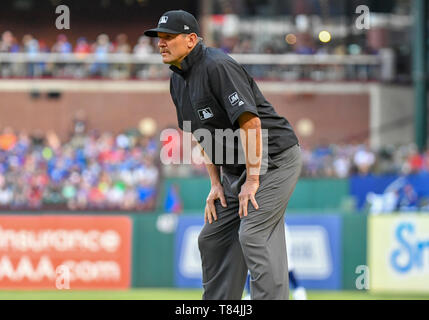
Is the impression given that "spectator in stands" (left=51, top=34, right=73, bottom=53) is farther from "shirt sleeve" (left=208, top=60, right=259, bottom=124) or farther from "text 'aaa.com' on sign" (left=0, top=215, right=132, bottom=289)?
"shirt sleeve" (left=208, top=60, right=259, bottom=124)

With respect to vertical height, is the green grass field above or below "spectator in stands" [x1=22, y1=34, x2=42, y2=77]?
below

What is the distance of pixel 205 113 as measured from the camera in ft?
17.6

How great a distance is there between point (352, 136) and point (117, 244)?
16.4 m

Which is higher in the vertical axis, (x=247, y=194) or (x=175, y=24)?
(x=175, y=24)

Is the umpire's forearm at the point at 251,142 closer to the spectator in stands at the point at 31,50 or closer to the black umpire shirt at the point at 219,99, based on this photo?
the black umpire shirt at the point at 219,99

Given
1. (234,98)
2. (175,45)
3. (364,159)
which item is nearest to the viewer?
(234,98)

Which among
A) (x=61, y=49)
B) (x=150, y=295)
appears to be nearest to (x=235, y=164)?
(x=150, y=295)

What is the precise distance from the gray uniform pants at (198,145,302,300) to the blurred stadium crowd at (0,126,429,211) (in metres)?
8.48

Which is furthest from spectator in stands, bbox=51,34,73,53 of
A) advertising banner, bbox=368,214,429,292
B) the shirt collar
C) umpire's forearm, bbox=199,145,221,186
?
the shirt collar

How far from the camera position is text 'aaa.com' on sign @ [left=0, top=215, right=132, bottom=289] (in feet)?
43.4

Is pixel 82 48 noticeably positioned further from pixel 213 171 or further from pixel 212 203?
pixel 212 203

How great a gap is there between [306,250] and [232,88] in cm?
847

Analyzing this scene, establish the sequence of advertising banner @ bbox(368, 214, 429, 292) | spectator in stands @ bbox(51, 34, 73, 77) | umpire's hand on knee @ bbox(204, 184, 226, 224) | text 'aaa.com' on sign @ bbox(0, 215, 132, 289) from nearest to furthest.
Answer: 1. umpire's hand on knee @ bbox(204, 184, 226, 224)
2. advertising banner @ bbox(368, 214, 429, 292)
3. text 'aaa.com' on sign @ bbox(0, 215, 132, 289)
4. spectator in stands @ bbox(51, 34, 73, 77)
